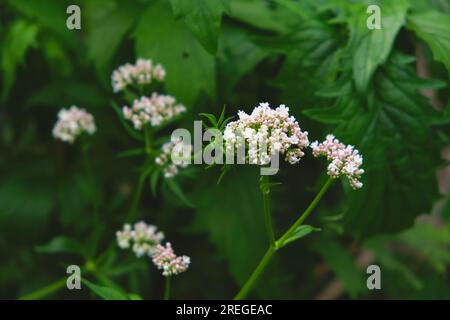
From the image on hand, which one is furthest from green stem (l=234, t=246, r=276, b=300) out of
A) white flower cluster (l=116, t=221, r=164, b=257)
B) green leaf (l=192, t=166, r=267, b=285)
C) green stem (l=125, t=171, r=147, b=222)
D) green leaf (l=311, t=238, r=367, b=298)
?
green leaf (l=311, t=238, r=367, b=298)

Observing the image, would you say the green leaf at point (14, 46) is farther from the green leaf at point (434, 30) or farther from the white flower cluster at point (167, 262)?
the green leaf at point (434, 30)

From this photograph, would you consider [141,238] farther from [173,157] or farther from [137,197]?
[173,157]

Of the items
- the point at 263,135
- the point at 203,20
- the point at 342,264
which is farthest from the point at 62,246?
the point at 342,264

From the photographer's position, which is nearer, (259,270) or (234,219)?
(259,270)

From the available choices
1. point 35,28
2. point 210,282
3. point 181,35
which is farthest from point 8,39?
point 210,282

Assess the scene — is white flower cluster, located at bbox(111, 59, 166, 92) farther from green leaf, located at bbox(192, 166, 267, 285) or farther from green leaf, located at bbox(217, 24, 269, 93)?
green leaf, located at bbox(192, 166, 267, 285)

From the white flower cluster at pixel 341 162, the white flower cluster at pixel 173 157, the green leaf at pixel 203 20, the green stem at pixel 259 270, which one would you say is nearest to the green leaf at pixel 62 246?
the white flower cluster at pixel 173 157
